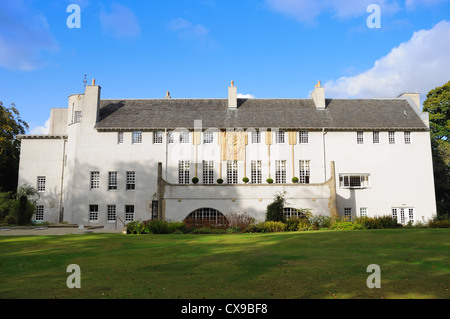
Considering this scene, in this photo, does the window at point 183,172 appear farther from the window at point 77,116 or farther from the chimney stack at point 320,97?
the chimney stack at point 320,97

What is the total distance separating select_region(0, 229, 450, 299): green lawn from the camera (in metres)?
8.19

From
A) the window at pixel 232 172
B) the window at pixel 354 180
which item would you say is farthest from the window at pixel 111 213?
the window at pixel 354 180

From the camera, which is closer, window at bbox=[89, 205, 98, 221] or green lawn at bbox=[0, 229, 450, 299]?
green lawn at bbox=[0, 229, 450, 299]

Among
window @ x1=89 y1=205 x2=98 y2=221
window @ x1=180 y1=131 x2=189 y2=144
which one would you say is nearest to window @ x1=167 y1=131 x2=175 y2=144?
window @ x1=180 y1=131 x2=189 y2=144

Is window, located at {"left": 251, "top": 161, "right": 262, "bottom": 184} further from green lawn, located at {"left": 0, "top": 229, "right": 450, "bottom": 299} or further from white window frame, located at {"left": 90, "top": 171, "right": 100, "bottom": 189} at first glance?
green lawn, located at {"left": 0, "top": 229, "right": 450, "bottom": 299}

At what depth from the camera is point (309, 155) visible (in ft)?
111

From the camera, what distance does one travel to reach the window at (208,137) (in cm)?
3428

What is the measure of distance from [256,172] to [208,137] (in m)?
5.58

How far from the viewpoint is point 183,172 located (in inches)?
1339

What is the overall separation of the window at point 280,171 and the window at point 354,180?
5.22 meters

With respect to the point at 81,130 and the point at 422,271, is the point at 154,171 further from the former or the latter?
the point at 422,271

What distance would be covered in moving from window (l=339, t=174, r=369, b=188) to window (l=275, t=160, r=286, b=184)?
5.22 metres
